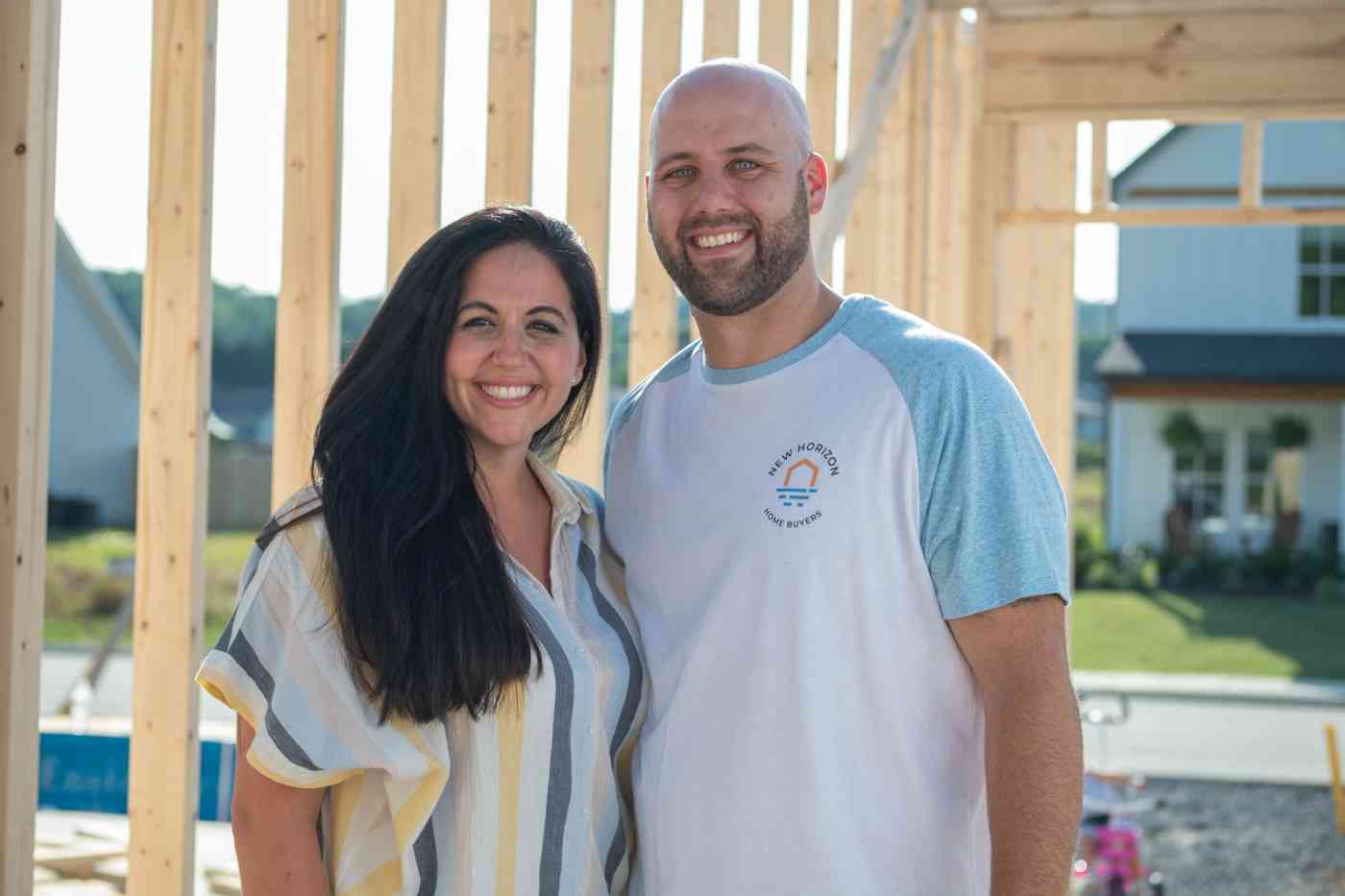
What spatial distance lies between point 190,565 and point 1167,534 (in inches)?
813

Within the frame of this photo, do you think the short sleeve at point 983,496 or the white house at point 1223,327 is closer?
the short sleeve at point 983,496

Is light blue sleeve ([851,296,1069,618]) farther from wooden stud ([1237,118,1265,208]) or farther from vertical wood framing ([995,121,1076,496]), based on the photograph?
vertical wood framing ([995,121,1076,496])

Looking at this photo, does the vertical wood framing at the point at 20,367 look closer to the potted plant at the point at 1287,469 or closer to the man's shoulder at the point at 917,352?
the man's shoulder at the point at 917,352

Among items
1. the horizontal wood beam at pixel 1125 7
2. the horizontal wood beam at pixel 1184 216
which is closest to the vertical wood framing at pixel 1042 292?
the horizontal wood beam at pixel 1184 216

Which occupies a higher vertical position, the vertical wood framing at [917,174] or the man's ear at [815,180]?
the vertical wood framing at [917,174]

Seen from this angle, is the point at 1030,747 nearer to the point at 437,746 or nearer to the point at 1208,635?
the point at 437,746

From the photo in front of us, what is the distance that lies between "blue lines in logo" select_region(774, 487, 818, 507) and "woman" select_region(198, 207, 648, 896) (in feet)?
1.16

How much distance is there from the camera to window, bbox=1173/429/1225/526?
22562 millimetres

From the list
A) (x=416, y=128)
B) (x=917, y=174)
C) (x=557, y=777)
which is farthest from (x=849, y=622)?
(x=917, y=174)

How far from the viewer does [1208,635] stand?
17.2 metres

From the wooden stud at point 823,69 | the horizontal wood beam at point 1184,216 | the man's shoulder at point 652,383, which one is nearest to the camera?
the man's shoulder at point 652,383

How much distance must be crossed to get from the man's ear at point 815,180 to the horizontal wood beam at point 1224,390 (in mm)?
19494

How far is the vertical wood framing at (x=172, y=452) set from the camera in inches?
112

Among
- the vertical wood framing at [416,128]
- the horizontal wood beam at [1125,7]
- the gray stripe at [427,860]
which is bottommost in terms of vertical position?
the gray stripe at [427,860]
